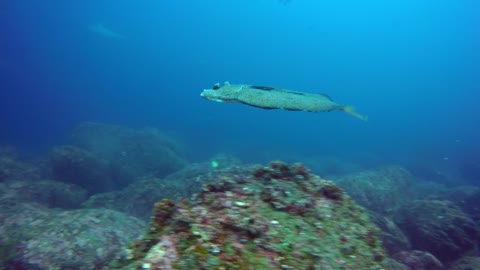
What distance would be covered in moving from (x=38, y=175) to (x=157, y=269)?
1608cm

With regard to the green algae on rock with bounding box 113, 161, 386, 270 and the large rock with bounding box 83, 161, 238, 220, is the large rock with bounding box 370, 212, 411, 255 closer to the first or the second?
the large rock with bounding box 83, 161, 238, 220

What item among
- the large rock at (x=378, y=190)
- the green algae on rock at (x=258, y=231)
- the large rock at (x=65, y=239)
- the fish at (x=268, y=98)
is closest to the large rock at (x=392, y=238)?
the large rock at (x=378, y=190)

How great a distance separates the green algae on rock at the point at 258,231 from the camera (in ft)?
8.87

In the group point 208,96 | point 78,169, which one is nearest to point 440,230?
point 208,96

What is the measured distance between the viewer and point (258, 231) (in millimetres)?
3016

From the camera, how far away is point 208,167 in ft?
49.3

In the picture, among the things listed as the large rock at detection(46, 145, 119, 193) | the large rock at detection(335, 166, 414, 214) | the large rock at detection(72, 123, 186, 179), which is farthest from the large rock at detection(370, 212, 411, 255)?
the large rock at detection(72, 123, 186, 179)

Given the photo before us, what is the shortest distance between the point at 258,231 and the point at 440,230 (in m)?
8.38

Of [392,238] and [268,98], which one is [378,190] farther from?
[268,98]

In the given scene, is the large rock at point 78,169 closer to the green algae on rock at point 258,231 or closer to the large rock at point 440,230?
the large rock at point 440,230

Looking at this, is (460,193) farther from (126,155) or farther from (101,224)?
(126,155)

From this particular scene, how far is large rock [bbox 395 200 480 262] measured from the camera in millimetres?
8586

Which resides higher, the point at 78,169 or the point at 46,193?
the point at 78,169

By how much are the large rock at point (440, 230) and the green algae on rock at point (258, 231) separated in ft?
21.3
